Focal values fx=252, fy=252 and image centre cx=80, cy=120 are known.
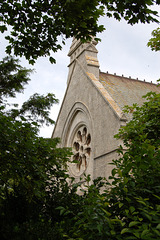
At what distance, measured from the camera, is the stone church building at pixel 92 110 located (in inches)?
445

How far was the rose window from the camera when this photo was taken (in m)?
14.1

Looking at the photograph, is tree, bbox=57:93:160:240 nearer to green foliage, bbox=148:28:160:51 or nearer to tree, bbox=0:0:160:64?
tree, bbox=0:0:160:64

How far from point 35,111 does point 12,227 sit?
406 inches

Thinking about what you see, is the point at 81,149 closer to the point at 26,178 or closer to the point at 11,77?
the point at 11,77

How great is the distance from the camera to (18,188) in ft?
17.0

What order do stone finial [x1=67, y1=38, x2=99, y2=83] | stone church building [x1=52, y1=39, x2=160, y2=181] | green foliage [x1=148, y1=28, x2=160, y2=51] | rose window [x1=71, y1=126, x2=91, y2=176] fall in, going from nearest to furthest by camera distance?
green foliage [x1=148, y1=28, x2=160, y2=51]
stone church building [x1=52, y1=39, x2=160, y2=181]
rose window [x1=71, y1=126, x2=91, y2=176]
stone finial [x1=67, y1=38, x2=99, y2=83]

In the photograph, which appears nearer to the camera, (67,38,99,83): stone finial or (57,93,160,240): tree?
(57,93,160,240): tree

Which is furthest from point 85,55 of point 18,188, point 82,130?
point 18,188

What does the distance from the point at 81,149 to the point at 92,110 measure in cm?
268

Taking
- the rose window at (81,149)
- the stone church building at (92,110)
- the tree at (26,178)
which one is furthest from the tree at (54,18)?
the rose window at (81,149)

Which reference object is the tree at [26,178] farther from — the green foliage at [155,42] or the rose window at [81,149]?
the rose window at [81,149]

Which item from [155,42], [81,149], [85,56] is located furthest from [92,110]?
[155,42]

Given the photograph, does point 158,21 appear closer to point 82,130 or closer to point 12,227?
point 12,227

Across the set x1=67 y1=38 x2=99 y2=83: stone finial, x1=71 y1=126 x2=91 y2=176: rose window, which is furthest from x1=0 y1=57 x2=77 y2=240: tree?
x1=67 y1=38 x2=99 y2=83: stone finial
